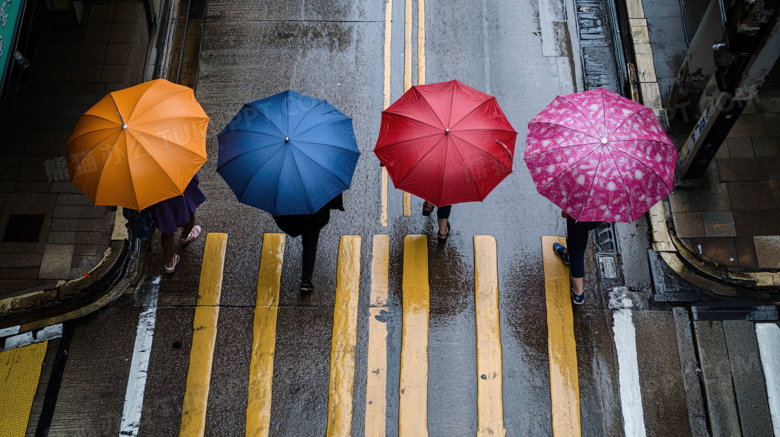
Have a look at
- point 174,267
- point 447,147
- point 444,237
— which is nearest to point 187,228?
point 174,267

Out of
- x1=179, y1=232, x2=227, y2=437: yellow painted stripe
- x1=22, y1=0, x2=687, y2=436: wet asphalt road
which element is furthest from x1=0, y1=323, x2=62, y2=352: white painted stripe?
x1=179, y1=232, x2=227, y2=437: yellow painted stripe

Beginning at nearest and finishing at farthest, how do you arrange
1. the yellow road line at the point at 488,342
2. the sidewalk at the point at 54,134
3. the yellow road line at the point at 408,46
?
the yellow road line at the point at 488,342, the sidewalk at the point at 54,134, the yellow road line at the point at 408,46

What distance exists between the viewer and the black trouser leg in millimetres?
6422

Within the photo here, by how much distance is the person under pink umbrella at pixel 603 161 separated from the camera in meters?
5.25

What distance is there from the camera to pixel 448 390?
638 centimetres

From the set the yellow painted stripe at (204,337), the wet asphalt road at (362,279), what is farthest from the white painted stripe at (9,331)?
the yellow painted stripe at (204,337)

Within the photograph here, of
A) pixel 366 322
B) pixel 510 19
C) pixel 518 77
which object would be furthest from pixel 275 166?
pixel 510 19

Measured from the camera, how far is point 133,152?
17.2 feet

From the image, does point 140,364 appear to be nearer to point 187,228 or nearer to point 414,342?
point 187,228

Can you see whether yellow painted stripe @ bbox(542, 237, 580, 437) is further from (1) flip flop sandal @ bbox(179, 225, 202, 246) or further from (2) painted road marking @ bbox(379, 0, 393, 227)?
(1) flip flop sandal @ bbox(179, 225, 202, 246)

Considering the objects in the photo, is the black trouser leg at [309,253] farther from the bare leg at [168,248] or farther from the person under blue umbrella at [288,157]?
the bare leg at [168,248]

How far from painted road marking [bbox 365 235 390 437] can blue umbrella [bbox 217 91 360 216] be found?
178 centimetres

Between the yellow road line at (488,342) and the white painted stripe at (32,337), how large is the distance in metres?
5.42

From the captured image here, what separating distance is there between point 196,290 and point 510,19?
21.9ft
